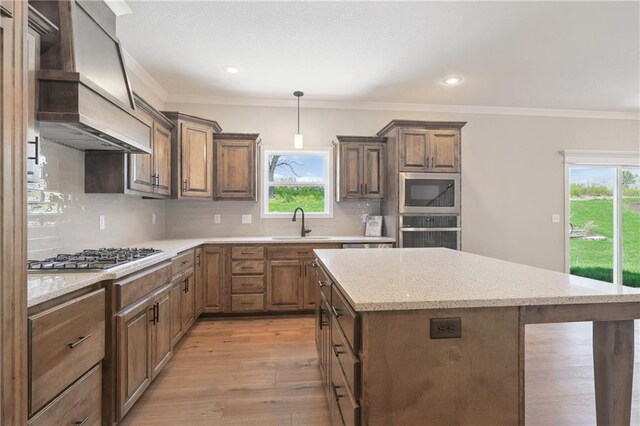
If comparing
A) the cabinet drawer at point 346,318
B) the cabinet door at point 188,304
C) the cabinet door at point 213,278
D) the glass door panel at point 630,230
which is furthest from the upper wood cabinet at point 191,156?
the glass door panel at point 630,230

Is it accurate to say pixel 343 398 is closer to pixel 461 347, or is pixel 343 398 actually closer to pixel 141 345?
pixel 461 347

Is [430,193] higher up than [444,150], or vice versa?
[444,150]

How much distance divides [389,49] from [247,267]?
8.86ft

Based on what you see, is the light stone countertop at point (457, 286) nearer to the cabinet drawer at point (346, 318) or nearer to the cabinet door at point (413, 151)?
the cabinet drawer at point (346, 318)

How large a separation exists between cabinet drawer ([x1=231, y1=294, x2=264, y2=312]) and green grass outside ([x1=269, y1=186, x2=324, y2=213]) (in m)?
1.23

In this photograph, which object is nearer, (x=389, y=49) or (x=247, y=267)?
(x=389, y=49)

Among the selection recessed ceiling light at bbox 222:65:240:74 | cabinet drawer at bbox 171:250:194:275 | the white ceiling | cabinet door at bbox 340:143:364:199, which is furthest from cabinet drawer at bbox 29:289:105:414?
cabinet door at bbox 340:143:364:199

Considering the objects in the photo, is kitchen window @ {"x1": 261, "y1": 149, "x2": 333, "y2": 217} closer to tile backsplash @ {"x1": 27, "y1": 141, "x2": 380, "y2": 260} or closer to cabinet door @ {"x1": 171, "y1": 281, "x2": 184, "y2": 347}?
tile backsplash @ {"x1": 27, "y1": 141, "x2": 380, "y2": 260}

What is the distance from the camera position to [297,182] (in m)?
4.29

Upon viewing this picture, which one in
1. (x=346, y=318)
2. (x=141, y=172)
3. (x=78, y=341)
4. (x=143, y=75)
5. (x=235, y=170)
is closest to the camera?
(x=346, y=318)

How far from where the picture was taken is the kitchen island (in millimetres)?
1033

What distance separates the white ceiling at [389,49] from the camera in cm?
236

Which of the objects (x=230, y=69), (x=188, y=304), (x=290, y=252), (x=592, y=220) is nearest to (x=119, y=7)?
(x=230, y=69)

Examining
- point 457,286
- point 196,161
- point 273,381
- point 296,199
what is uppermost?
point 196,161
